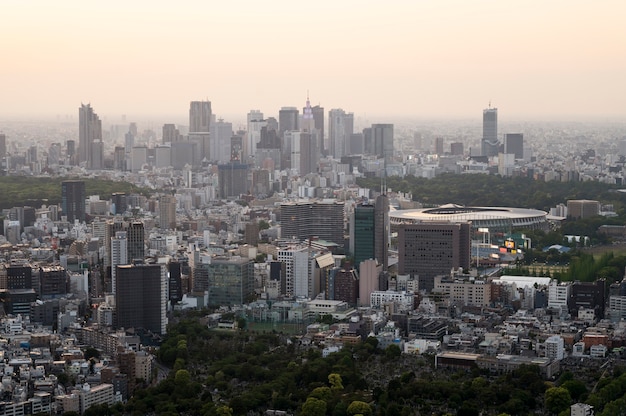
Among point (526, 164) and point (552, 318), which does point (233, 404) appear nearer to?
point (552, 318)

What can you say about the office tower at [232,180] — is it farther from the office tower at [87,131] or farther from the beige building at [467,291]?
the beige building at [467,291]

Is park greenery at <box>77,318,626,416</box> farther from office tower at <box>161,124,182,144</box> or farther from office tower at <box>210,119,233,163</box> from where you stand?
office tower at <box>161,124,182,144</box>

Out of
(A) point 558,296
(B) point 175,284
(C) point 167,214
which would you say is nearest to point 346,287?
(B) point 175,284

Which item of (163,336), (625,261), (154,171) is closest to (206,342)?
(163,336)

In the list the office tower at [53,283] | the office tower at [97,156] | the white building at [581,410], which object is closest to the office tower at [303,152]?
the office tower at [97,156]

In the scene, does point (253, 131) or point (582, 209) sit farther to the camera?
point (253, 131)

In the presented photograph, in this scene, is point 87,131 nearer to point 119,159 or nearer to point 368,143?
point 119,159
